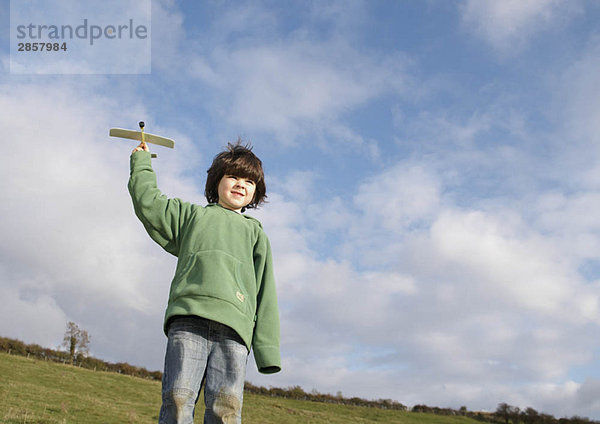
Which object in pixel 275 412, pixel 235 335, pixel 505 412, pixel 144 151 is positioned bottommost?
pixel 505 412

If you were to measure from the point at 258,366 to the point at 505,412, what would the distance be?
59609 mm

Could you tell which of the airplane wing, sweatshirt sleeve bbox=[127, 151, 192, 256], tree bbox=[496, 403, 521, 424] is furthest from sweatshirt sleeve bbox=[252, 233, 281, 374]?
tree bbox=[496, 403, 521, 424]

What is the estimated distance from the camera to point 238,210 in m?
4.00

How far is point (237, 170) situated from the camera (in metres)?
3.96

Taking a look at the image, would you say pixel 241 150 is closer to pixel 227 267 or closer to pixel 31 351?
A: pixel 227 267

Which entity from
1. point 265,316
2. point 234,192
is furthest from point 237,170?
point 265,316

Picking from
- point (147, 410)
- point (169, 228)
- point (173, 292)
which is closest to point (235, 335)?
point (173, 292)

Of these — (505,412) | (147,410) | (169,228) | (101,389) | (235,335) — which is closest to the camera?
(235,335)

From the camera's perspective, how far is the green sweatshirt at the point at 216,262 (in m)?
3.26

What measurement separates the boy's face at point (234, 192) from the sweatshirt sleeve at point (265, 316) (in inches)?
13.0

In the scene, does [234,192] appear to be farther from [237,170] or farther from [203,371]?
[203,371]

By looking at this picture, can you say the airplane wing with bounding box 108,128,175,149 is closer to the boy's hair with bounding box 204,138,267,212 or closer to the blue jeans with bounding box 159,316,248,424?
the boy's hair with bounding box 204,138,267,212

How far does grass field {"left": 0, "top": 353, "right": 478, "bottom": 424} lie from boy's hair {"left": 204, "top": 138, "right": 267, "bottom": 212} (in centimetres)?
1230

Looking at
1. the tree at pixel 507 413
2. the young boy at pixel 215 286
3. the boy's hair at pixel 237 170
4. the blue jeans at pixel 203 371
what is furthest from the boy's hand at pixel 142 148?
the tree at pixel 507 413
